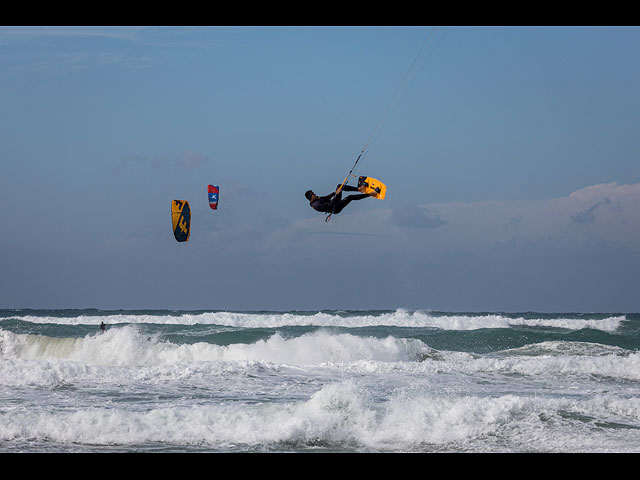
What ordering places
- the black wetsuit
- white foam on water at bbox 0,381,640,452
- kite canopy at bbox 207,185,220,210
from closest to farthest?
white foam on water at bbox 0,381,640,452 → the black wetsuit → kite canopy at bbox 207,185,220,210

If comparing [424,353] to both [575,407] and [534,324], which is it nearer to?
[575,407]

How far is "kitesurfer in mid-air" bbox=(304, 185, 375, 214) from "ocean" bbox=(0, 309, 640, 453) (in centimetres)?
252

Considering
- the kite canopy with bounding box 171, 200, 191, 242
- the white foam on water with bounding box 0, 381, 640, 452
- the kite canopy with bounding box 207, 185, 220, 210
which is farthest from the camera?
the kite canopy with bounding box 207, 185, 220, 210

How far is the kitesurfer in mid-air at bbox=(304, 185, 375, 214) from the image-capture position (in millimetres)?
8953

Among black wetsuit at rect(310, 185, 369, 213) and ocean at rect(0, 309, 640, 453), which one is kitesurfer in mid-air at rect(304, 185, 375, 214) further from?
ocean at rect(0, 309, 640, 453)

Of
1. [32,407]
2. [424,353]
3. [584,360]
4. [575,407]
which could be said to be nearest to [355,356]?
[424,353]

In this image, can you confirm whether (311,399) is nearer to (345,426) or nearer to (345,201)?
(345,426)

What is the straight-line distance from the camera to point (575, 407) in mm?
10055

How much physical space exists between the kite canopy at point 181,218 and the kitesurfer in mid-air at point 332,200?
25.0ft

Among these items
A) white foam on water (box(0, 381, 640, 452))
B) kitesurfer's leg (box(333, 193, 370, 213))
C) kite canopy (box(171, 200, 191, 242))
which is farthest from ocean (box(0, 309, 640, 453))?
kite canopy (box(171, 200, 191, 242))

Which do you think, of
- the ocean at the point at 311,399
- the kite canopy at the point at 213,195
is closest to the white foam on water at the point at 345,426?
the ocean at the point at 311,399

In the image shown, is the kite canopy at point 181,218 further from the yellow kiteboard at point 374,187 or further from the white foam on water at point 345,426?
the yellow kiteboard at point 374,187
